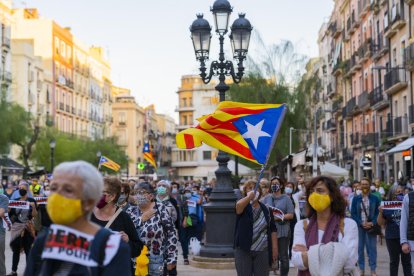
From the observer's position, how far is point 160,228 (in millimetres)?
8695

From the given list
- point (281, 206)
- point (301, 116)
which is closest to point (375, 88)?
point (301, 116)

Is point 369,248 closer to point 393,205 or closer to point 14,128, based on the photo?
point 393,205

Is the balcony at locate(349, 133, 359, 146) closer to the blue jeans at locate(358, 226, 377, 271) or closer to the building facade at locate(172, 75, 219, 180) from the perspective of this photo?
the blue jeans at locate(358, 226, 377, 271)

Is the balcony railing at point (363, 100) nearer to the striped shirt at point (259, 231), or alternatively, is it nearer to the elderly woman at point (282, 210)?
the elderly woman at point (282, 210)

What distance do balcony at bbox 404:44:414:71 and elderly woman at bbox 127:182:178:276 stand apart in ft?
95.5

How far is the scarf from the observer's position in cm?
576

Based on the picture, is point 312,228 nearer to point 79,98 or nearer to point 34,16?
point 34,16

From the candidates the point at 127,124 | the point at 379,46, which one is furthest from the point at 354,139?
the point at 127,124

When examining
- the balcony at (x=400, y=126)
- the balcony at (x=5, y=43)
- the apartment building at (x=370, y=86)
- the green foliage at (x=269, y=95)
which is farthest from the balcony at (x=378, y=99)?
the balcony at (x=5, y=43)

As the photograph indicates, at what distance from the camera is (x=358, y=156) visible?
177 ft

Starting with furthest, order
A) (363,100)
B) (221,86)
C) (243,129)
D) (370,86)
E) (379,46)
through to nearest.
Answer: (363,100)
(370,86)
(379,46)
(221,86)
(243,129)

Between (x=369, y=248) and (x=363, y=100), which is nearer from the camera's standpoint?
(x=369, y=248)

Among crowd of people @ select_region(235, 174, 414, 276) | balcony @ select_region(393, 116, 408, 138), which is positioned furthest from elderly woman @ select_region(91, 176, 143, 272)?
balcony @ select_region(393, 116, 408, 138)

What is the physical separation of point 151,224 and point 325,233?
3.27 meters
